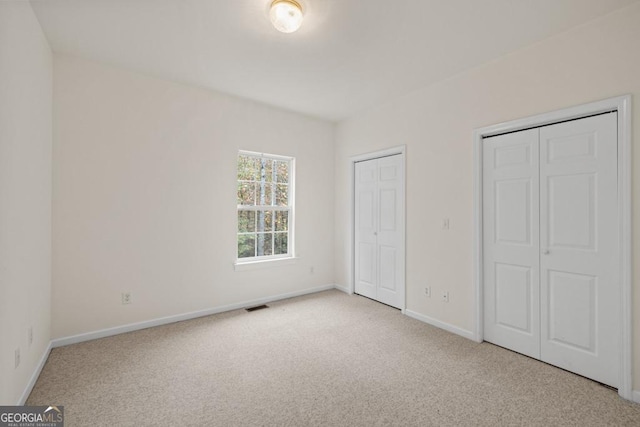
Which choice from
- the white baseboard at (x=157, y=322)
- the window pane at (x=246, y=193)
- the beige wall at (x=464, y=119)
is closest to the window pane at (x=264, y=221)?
the window pane at (x=246, y=193)

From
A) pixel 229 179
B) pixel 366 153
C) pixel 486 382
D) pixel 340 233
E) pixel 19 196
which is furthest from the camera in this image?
pixel 340 233

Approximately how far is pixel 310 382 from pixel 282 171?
298 centimetres

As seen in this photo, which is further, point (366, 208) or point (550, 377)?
point (366, 208)

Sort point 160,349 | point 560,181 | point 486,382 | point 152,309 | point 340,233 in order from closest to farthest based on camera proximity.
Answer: point 486,382
point 560,181
point 160,349
point 152,309
point 340,233

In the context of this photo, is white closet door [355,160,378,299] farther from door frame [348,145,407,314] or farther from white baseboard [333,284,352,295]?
white baseboard [333,284,352,295]

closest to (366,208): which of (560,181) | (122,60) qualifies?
(560,181)

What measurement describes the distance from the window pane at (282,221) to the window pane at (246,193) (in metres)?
0.46

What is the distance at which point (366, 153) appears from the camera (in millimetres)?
4191

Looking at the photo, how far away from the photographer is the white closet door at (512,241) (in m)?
2.55

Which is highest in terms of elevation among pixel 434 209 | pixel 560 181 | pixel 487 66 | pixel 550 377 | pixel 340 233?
pixel 487 66

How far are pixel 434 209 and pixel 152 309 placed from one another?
11.3 ft

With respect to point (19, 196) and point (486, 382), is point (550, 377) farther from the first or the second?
point (19, 196)

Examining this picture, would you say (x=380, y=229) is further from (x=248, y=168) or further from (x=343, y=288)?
(x=248, y=168)

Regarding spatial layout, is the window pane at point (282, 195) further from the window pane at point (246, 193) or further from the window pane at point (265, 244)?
the window pane at point (265, 244)
